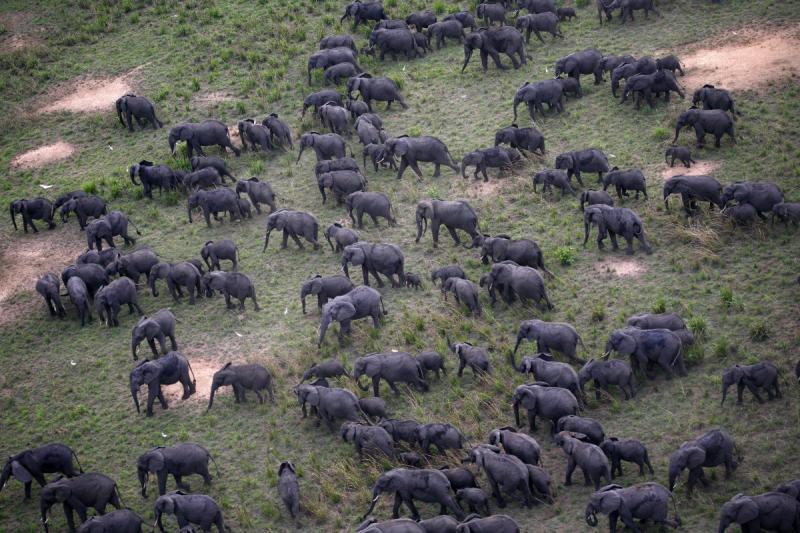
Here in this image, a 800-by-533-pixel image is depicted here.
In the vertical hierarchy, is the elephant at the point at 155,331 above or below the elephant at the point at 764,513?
above

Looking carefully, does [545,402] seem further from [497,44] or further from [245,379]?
[497,44]

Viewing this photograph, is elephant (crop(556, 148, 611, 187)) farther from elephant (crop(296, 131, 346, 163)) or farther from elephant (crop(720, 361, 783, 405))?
elephant (crop(720, 361, 783, 405))

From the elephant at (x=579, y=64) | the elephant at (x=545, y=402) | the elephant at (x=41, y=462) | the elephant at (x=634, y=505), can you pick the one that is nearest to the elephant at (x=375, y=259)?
the elephant at (x=545, y=402)

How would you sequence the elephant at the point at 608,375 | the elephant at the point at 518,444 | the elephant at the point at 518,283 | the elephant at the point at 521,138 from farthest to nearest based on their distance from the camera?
the elephant at the point at 521,138, the elephant at the point at 518,283, the elephant at the point at 608,375, the elephant at the point at 518,444

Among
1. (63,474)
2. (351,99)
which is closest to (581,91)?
(351,99)

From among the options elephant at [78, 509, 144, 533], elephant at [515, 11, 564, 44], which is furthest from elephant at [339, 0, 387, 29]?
elephant at [78, 509, 144, 533]

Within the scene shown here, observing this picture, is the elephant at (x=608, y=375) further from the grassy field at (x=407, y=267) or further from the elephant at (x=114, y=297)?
the elephant at (x=114, y=297)
